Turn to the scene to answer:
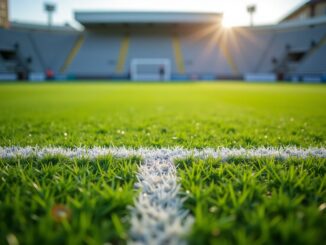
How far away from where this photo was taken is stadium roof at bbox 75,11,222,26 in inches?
1188

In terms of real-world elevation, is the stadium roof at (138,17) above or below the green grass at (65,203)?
above

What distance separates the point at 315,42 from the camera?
2844 cm

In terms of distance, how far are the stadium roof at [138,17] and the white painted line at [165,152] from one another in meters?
31.8

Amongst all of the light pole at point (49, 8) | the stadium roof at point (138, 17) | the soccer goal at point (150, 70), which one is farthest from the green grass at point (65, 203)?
the light pole at point (49, 8)

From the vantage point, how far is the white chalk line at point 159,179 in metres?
0.87

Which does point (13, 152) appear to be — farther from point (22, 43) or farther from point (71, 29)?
point (71, 29)

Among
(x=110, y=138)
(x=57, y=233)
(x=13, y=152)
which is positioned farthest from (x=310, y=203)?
(x=13, y=152)

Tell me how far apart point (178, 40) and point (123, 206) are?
35.2 meters

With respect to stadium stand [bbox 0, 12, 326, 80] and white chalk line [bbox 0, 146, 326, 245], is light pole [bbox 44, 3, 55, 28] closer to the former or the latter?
stadium stand [bbox 0, 12, 326, 80]

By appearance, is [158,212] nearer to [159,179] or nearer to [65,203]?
[159,179]

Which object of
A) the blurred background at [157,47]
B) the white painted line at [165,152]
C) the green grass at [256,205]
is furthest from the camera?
the blurred background at [157,47]

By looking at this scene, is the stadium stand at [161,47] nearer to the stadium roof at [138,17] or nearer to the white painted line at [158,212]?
the stadium roof at [138,17]

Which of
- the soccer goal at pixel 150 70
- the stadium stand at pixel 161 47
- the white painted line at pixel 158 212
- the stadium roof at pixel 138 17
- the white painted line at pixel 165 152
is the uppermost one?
the stadium roof at pixel 138 17

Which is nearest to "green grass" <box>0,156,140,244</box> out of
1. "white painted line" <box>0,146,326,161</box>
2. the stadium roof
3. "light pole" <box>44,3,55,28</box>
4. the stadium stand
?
"white painted line" <box>0,146,326,161</box>
